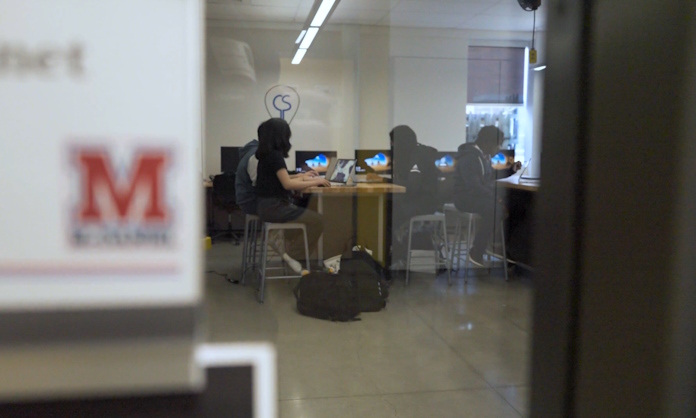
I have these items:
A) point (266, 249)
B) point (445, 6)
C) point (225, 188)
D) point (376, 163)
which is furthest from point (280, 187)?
point (445, 6)

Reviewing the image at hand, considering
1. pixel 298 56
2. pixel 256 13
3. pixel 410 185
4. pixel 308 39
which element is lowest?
pixel 410 185

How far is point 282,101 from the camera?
5004mm

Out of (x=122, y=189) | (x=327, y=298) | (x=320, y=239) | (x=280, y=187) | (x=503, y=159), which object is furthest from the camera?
(x=503, y=159)

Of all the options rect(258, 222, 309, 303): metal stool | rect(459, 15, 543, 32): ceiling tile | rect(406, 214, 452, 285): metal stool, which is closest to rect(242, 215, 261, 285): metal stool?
rect(258, 222, 309, 303): metal stool

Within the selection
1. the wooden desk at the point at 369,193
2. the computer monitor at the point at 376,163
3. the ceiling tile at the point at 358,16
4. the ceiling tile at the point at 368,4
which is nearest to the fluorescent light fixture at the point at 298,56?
the ceiling tile at the point at 358,16

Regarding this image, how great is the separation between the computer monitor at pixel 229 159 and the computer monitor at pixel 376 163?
0.95 meters

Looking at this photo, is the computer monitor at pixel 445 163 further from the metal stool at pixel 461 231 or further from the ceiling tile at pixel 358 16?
the ceiling tile at pixel 358 16

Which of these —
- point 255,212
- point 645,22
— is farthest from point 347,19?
point 645,22

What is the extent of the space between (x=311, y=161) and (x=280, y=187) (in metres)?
0.91

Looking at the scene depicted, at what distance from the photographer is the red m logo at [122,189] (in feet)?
0.98

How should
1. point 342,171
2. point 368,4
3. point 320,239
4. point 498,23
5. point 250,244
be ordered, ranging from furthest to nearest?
point 498,23 < point 368,4 < point 342,171 < point 320,239 < point 250,244

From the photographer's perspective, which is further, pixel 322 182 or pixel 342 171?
pixel 342 171

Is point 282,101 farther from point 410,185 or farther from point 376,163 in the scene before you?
point 410,185

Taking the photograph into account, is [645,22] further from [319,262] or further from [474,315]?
[319,262]
